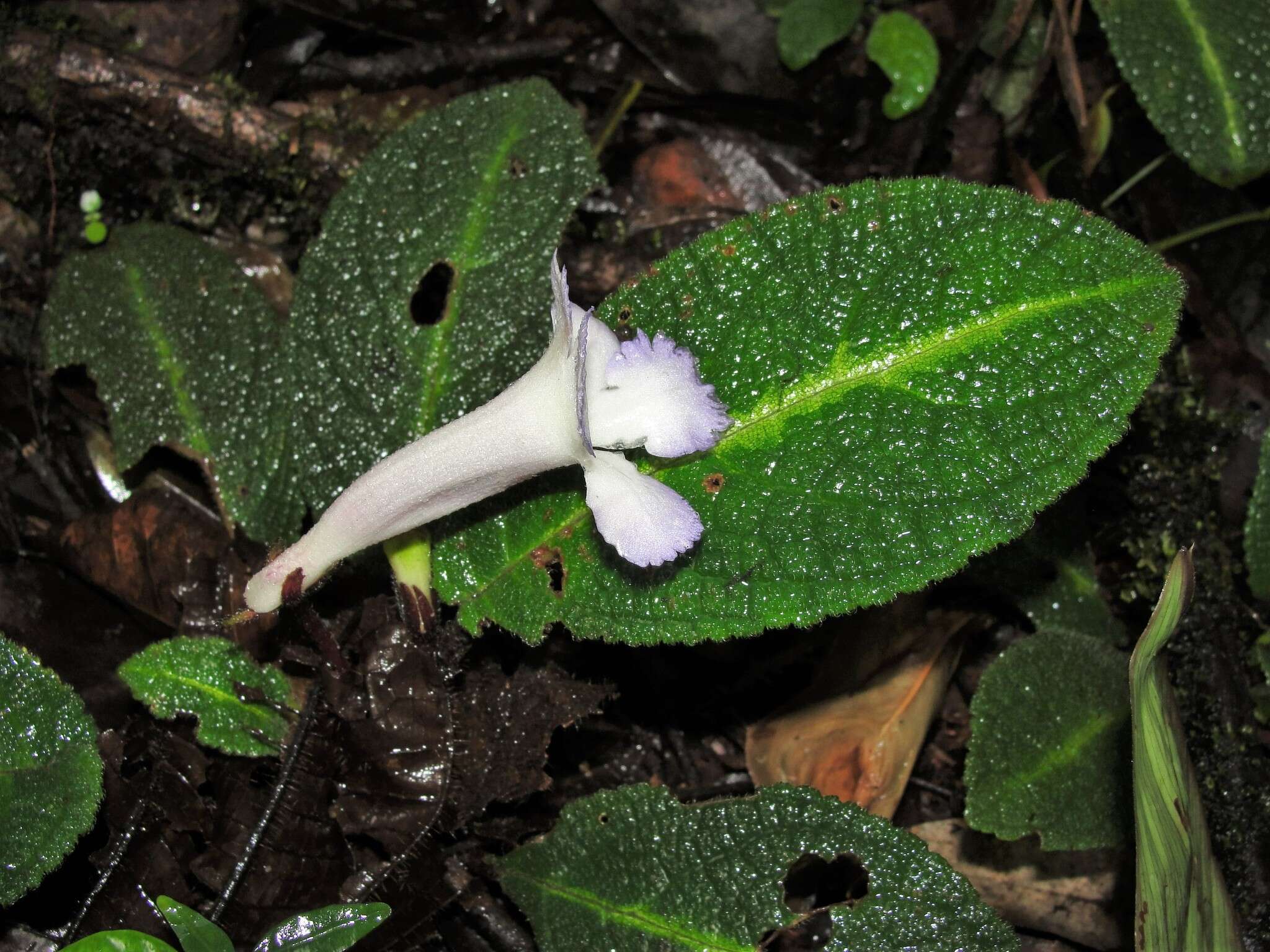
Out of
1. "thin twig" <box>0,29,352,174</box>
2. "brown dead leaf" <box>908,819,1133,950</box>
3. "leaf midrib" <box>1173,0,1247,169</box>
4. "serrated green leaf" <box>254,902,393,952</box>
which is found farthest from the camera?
"thin twig" <box>0,29,352,174</box>

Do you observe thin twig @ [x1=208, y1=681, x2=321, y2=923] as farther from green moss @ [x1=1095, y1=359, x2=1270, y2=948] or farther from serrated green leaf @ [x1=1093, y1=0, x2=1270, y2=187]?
serrated green leaf @ [x1=1093, y1=0, x2=1270, y2=187]

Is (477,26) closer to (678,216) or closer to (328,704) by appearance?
(678,216)

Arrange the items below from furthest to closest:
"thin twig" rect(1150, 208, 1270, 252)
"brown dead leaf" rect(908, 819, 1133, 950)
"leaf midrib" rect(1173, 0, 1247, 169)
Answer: "thin twig" rect(1150, 208, 1270, 252)
"leaf midrib" rect(1173, 0, 1247, 169)
"brown dead leaf" rect(908, 819, 1133, 950)

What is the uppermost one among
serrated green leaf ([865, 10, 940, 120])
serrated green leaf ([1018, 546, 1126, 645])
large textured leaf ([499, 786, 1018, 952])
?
serrated green leaf ([865, 10, 940, 120])

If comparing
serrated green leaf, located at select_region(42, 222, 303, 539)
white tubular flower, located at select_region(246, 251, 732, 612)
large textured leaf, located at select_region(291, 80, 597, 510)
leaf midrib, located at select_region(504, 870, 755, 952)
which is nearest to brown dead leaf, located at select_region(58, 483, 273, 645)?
serrated green leaf, located at select_region(42, 222, 303, 539)

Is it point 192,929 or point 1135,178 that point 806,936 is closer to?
point 192,929

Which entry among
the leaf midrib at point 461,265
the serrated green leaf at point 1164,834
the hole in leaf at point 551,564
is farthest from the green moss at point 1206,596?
the leaf midrib at point 461,265

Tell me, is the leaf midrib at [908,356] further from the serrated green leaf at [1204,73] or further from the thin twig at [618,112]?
the thin twig at [618,112]

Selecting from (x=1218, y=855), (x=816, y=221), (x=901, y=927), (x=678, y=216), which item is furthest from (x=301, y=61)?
(x=1218, y=855)
